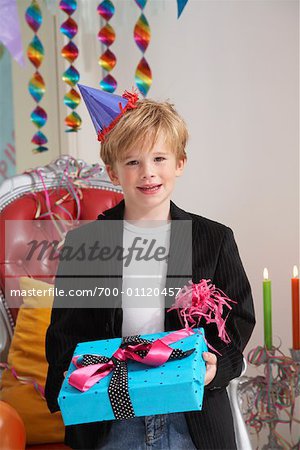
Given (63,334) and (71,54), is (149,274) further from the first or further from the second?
(71,54)

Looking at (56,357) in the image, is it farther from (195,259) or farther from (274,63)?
(274,63)

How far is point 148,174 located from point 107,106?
19 centimetres

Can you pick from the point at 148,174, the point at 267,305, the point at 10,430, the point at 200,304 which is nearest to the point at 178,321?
the point at 200,304

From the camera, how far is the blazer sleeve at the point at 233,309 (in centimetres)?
133

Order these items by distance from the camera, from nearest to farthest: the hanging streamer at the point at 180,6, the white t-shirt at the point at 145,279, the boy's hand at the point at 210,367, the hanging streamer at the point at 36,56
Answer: the boy's hand at the point at 210,367 → the white t-shirt at the point at 145,279 → the hanging streamer at the point at 180,6 → the hanging streamer at the point at 36,56

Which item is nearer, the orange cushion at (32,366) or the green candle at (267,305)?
the orange cushion at (32,366)

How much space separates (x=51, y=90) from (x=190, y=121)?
2.30ft

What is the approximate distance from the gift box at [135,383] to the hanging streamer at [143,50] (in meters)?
1.20

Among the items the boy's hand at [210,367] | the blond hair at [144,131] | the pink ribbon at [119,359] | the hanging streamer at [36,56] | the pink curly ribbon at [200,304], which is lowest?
the boy's hand at [210,367]

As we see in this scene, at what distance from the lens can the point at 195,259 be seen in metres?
1.38

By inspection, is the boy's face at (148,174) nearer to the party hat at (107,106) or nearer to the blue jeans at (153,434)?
the party hat at (107,106)

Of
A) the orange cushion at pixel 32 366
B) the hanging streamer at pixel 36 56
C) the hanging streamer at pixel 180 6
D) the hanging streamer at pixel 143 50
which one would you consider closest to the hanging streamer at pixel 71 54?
the hanging streamer at pixel 36 56

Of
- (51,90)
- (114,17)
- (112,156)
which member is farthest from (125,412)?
(51,90)

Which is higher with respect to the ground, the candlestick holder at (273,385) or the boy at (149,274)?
the boy at (149,274)
